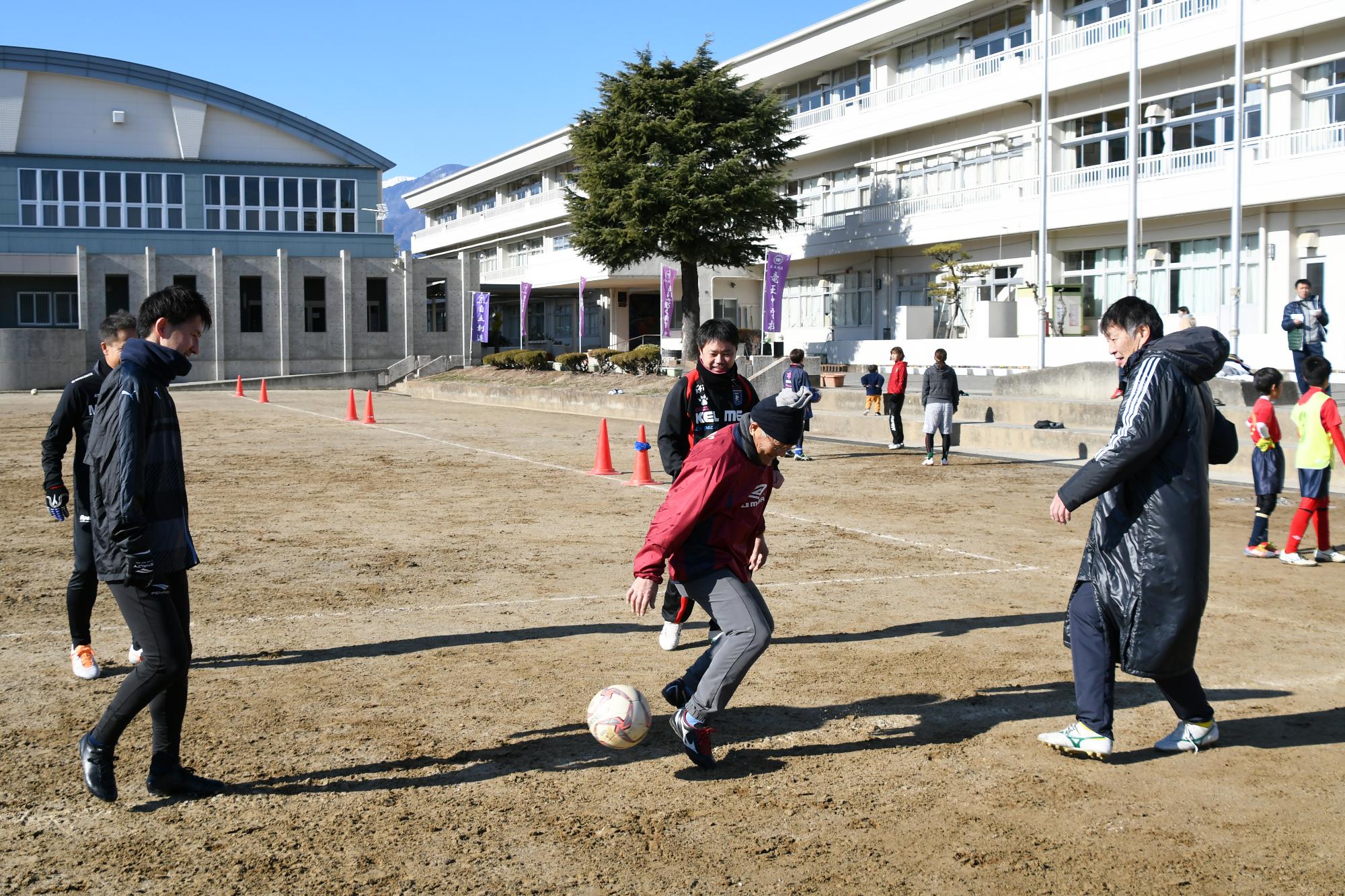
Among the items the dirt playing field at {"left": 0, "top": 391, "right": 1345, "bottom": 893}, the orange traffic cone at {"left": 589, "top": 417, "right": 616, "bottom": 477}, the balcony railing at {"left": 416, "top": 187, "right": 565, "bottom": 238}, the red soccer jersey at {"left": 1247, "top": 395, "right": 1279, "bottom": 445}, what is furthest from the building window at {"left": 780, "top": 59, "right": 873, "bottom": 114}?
the dirt playing field at {"left": 0, "top": 391, "right": 1345, "bottom": 893}

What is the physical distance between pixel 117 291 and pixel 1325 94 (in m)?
50.0

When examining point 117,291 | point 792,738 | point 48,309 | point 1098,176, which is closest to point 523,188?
point 117,291

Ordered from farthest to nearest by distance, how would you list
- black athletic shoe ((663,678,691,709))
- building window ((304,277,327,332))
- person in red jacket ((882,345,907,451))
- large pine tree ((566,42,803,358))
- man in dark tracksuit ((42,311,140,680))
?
building window ((304,277,327,332))
large pine tree ((566,42,803,358))
person in red jacket ((882,345,907,451))
man in dark tracksuit ((42,311,140,680))
black athletic shoe ((663,678,691,709))

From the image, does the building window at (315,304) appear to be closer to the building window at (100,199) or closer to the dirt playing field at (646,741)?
the building window at (100,199)

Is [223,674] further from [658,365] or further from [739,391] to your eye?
[658,365]

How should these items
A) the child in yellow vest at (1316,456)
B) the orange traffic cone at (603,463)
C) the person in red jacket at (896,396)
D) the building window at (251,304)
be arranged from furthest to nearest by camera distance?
1. the building window at (251,304)
2. the person in red jacket at (896,396)
3. the orange traffic cone at (603,463)
4. the child in yellow vest at (1316,456)

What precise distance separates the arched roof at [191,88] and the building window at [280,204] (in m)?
1.89

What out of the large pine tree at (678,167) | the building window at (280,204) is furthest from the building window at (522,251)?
the large pine tree at (678,167)

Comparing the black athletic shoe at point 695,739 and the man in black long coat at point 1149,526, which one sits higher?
the man in black long coat at point 1149,526

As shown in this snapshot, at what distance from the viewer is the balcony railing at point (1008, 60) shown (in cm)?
3253

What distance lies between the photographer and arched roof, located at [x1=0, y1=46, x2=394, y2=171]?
5675 centimetres

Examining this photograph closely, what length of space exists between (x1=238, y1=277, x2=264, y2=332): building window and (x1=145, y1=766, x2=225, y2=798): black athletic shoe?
5542 cm

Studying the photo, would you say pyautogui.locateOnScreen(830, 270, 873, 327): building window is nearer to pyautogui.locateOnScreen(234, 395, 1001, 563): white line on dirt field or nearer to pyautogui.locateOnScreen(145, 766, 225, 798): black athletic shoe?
pyautogui.locateOnScreen(234, 395, 1001, 563): white line on dirt field

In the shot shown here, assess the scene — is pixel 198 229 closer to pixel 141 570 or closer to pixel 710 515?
pixel 141 570
